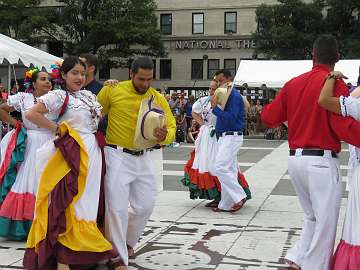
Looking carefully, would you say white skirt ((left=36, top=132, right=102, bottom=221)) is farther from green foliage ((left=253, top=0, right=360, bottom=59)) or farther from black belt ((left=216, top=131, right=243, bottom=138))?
green foliage ((left=253, top=0, right=360, bottom=59))

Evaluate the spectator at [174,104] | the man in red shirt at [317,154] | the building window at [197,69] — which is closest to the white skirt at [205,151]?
the man in red shirt at [317,154]

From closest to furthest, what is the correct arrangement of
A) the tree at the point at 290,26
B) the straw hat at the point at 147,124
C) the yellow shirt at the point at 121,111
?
the straw hat at the point at 147,124
the yellow shirt at the point at 121,111
the tree at the point at 290,26

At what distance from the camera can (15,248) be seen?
530cm

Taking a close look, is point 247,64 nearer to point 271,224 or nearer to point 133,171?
point 271,224

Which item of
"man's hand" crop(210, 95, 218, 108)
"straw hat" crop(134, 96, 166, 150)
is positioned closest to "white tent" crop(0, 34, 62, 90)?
"man's hand" crop(210, 95, 218, 108)

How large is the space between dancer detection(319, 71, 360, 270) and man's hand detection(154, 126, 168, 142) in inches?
52.4

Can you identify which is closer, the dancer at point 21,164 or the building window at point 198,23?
the dancer at point 21,164

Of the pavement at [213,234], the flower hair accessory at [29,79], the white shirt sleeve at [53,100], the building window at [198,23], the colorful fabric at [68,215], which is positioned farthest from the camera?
the building window at [198,23]

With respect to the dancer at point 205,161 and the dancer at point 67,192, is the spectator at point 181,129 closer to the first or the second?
the dancer at point 205,161

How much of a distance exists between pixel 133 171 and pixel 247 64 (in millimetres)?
14883

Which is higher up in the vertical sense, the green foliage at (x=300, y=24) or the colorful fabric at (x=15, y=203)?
the green foliage at (x=300, y=24)

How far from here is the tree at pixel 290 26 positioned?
32406 mm

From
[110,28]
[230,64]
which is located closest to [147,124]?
[110,28]

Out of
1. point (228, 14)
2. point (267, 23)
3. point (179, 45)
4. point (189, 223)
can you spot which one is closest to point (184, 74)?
point (179, 45)
